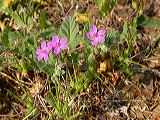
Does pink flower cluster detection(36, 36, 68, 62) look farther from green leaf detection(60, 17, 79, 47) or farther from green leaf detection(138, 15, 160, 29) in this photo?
green leaf detection(138, 15, 160, 29)

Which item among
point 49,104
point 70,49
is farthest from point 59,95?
point 70,49

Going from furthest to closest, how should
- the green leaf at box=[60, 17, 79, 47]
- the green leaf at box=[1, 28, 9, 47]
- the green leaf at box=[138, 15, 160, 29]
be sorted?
1. the green leaf at box=[138, 15, 160, 29]
2. the green leaf at box=[1, 28, 9, 47]
3. the green leaf at box=[60, 17, 79, 47]

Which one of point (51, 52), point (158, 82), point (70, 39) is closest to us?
point (51, 52)

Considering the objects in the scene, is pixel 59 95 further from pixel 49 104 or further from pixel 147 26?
pixel 147 26

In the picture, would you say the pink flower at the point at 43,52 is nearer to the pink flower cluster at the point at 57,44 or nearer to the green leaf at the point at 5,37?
the pink flower cluster at the point at 57,44

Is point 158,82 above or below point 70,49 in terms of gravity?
below

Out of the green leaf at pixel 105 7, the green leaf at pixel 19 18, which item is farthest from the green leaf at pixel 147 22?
the green leaf at pixel 19 18

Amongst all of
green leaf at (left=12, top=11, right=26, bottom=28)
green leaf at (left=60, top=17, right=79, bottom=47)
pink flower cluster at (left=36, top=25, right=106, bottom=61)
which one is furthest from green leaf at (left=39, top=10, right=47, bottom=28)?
pink flower cluster at (left=36, top=25, right=106, bottom=61)
